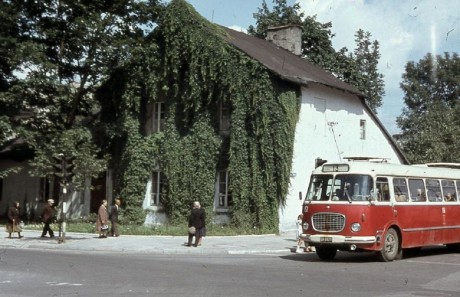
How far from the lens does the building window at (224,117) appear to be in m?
32.7

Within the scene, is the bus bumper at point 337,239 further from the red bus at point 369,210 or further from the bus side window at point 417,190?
the bus side window at point 417,190

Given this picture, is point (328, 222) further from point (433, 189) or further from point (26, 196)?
point (26, 196)

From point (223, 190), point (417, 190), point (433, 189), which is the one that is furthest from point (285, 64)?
point (417, 190)

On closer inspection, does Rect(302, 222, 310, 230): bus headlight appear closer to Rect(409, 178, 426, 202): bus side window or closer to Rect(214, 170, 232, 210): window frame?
Rect(409, 178, 426, 202): bus side window

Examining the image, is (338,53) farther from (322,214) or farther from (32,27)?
(322,214)

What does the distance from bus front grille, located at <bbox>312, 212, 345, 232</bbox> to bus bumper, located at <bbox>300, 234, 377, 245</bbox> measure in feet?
0.67

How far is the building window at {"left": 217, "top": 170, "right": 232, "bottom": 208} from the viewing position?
106ft

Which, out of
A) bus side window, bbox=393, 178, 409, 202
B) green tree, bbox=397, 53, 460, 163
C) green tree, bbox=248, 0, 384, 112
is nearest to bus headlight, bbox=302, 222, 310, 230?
bus side window, bbox=393, 178, 409, 202

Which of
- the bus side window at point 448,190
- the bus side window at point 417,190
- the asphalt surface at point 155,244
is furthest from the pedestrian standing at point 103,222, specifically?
the bus side window at point 448,190

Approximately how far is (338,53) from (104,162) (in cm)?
2556

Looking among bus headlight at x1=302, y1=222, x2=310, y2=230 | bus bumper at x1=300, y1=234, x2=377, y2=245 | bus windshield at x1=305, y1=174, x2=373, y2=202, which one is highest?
bus windshield at x1=305, y1=174, x2=373, y2=202

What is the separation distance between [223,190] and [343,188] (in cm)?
1459

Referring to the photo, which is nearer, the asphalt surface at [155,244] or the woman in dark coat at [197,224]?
the asphalt surface at [155,244]

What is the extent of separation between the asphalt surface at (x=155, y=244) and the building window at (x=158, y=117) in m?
8.50
